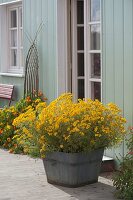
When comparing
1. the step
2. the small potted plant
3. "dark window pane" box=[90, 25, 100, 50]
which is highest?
"dark window pane" box=[90, 25, 100, 50]

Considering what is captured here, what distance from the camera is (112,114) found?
6906 mm

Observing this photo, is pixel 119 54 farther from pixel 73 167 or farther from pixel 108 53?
pixel 73 167

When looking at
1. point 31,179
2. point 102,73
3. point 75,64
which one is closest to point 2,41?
point 75,64

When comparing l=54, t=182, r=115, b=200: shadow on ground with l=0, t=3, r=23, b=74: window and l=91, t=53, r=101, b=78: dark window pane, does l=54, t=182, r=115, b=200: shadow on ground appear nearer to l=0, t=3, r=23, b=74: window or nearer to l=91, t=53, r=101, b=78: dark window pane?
l=91, t=53, r=101, b=78: dark window pane

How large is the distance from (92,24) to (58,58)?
109 cm

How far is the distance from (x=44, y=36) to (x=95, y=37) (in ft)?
5.44

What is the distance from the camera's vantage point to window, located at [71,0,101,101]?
848 centimetres

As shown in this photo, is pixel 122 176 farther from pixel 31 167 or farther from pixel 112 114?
pixel 31 167

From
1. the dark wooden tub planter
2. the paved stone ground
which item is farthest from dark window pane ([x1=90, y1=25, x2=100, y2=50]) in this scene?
the dark wooden tub planter

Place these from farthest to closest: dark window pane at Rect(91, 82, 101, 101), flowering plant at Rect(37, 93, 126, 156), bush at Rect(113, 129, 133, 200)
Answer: dark window pane at Rect(91, 82, 101, 101), flowering plant at Rect(37, 93, 126, 156), bush at Rect(113, 129, 133, 200)

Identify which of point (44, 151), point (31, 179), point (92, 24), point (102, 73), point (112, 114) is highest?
point (92, 24)

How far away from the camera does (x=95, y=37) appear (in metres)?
8.52

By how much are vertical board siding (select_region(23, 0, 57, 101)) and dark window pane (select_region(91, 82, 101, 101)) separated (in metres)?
1.06

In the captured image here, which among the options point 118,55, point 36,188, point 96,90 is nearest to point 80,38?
point 96,90
